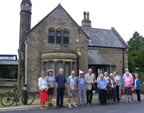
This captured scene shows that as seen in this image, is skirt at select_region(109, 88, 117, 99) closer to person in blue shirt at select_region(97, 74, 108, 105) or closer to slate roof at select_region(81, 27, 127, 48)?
person in blue shirt at select_region(97, 74, 108, 105)

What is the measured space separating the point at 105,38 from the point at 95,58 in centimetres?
507

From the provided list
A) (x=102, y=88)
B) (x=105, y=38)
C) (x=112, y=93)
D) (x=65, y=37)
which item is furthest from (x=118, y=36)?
(x=102, y=88)

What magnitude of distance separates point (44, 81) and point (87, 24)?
1115 inches

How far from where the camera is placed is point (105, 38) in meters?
25.2

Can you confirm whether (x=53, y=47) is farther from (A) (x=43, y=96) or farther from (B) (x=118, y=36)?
(B) (x=118, y=36)

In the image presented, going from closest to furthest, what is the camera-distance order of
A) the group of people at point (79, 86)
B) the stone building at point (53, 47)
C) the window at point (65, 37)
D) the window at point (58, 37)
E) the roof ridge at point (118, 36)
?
the group of people at point (79, 86)
the stone building at point (53, 47)
the window at point (58, 37)
the window at point (65, 37)
the roof ridge at point (118, 36)

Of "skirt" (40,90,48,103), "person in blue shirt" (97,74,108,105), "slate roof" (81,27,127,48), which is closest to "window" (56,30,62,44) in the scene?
"slate roof" (81,27,127,48)

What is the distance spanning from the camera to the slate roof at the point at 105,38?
23.7 meters

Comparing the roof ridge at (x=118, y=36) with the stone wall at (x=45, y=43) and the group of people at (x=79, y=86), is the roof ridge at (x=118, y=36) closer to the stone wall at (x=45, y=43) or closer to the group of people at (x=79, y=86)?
the stone wall at (x=45, y=43)

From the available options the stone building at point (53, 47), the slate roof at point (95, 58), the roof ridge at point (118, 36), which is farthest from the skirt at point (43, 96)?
the roof ridge at point (118, 36)

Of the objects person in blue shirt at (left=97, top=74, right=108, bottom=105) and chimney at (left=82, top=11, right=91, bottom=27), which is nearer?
person in blue shirt at (left=97, top=74, right=108, bottom=105)

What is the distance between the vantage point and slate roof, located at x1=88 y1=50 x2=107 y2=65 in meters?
21.0

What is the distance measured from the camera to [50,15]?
18.2 m

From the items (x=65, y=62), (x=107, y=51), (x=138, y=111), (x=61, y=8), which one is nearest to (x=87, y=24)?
(x=107, y=51)
